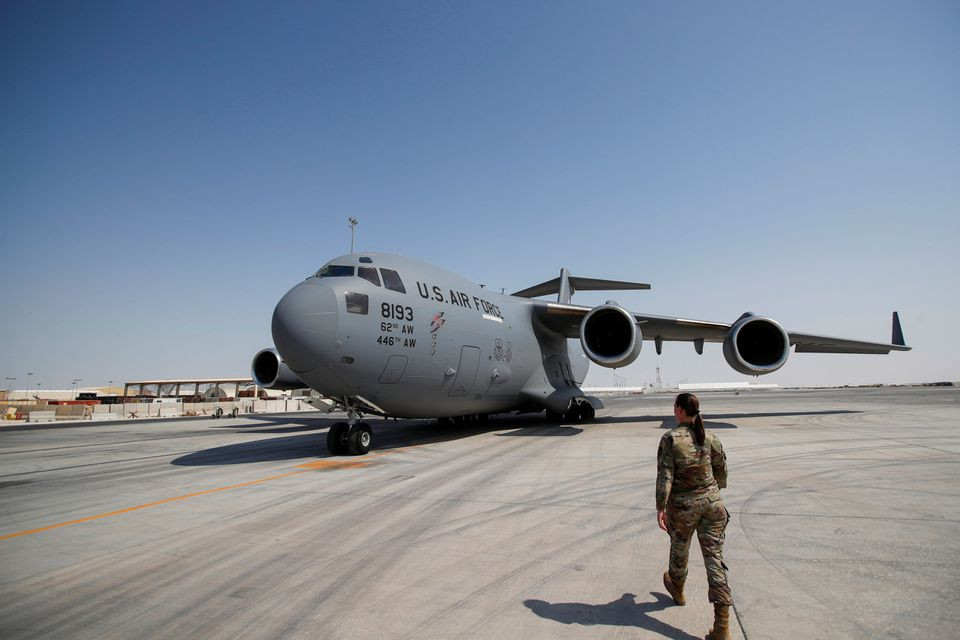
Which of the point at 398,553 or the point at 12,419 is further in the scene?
the point at 12,419

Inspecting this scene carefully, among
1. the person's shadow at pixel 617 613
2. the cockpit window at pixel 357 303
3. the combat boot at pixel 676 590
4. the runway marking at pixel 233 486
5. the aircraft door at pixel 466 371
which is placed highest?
the cockpit window at pixel 357 303

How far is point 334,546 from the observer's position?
4.21 meters

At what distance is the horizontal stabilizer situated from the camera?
68.9 ft

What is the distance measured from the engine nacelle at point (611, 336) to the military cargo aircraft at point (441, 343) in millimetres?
41

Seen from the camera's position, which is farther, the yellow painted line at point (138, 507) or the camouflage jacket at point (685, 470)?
the yellow painted line at point (138, 507)

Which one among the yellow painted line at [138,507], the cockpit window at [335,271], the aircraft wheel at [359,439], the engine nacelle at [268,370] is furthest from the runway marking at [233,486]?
the engine nacelle at [268,370]

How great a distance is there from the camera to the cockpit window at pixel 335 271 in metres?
9.63

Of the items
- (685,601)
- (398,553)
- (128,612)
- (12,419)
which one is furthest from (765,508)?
(12,419)

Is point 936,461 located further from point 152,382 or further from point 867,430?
point 152,382

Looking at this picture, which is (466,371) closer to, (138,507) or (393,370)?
(393,370)

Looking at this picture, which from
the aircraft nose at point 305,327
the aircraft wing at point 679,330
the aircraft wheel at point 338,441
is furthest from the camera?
the aircraft wing at point 679,330

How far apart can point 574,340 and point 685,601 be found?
17.5 meters

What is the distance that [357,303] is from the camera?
8992mm

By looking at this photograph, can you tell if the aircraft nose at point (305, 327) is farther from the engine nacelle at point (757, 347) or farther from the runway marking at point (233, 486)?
the engine nacelle at point (757, 347)
